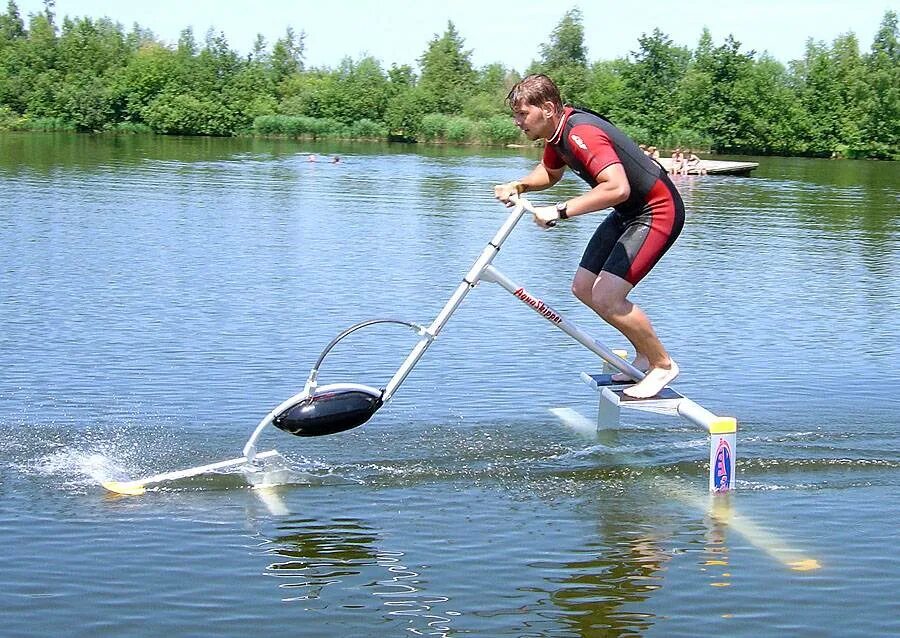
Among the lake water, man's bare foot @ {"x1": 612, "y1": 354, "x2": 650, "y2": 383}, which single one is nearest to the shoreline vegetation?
the lake water

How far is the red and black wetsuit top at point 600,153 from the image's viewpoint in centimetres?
801

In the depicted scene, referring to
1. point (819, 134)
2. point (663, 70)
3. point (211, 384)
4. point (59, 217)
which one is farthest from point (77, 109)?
point (211, 384)

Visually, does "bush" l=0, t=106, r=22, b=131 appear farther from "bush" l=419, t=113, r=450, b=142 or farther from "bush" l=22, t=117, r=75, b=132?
"bush" l=419, t=113, r=450, b=142

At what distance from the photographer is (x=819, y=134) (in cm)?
9944

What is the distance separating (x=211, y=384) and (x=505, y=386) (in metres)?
2.49

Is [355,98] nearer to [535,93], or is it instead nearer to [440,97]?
[440,97]

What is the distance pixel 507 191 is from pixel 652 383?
1.61 m

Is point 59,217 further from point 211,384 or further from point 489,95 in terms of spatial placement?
point 489,95

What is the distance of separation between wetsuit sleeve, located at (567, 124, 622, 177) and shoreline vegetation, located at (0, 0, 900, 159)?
78651 mm

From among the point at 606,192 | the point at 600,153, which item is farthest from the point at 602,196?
the point at 600,153

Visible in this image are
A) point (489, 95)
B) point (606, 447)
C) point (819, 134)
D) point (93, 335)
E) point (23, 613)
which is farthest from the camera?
point (489, 95)

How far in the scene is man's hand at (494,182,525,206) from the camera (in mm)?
8320

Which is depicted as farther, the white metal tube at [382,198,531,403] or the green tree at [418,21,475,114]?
the green tree at [418,21,475,114]

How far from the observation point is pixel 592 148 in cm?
800
